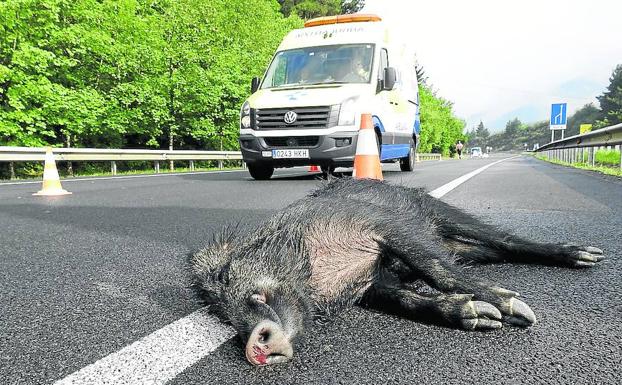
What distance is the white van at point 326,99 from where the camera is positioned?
360 inches

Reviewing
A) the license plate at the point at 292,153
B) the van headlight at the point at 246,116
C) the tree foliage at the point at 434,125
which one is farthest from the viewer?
the tree foliage at the point at 434,125

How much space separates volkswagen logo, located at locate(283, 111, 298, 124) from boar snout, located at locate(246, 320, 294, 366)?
7.95m

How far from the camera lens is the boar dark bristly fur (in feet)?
5.62

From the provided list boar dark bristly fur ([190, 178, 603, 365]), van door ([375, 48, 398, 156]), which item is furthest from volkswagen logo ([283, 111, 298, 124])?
boar dark bristly fur ([190, 178, 603, 365])

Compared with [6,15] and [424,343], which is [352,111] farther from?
[6,15]

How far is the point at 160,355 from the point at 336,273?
33.2 inches

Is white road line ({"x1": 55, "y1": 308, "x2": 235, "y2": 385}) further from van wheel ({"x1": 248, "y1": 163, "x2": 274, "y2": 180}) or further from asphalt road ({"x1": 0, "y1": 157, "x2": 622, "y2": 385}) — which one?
van wheel ({"x1": 248, "y1": 163, "x2": 274, "y2": 180})

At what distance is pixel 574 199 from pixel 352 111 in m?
4.21

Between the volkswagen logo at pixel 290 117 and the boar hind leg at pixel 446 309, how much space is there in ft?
24.3

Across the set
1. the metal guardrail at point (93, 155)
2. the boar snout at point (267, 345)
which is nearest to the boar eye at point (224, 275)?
the boar snout at point (267, 345)

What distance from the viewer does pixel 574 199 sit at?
5.89 meters

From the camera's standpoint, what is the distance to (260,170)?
33.9 ft

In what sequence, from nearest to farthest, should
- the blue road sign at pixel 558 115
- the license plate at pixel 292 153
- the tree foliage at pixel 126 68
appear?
the license plate at pixel 292 153 < the tree foliage at pixel 126 68 < the blue road sign at pixel 558 115

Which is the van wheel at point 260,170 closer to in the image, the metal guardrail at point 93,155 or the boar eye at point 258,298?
the metal guardrail at point 93,155
